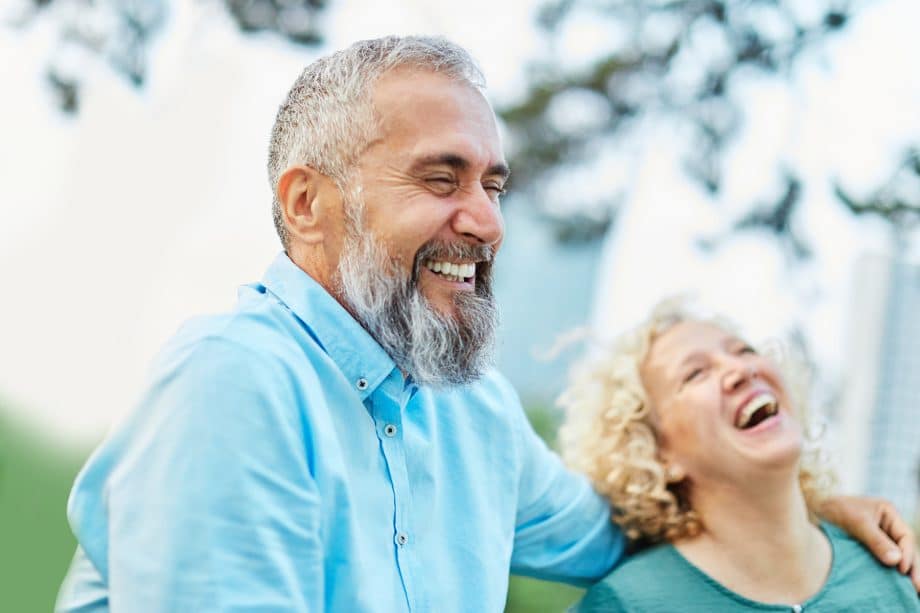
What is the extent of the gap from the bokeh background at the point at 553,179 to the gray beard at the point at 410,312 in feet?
6.24

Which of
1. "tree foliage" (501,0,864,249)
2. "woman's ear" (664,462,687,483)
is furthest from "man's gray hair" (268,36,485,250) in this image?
"tree foliage" (501,0,864,249)

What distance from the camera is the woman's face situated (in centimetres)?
236

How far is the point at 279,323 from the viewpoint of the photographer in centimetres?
172

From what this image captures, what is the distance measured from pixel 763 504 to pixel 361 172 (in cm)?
122

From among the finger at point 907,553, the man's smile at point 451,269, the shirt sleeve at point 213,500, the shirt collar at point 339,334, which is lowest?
the finger at point 907,553

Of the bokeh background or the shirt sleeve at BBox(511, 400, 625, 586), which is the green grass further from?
the shirt sleeve at BBox(511, 400, 625, 586)

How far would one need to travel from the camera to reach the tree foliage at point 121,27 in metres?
3.97

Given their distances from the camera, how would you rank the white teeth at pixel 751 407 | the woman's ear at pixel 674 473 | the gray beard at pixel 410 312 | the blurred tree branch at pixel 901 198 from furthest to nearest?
the blurred tree branch at pixel 901 198, the woman's ear at pixel 674 473, the white teeth at pixel 751 407, the gray beard at pixel 410 312

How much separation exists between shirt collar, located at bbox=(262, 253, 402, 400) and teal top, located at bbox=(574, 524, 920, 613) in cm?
86

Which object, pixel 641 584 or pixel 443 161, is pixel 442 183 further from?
pixel 641 584

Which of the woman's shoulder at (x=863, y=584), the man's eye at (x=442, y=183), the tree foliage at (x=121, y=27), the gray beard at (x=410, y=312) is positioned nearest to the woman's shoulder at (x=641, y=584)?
the woman's shoulder at (x=863, y=584)

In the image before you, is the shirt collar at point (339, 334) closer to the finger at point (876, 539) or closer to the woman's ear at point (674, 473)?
the woman's ear at point (674, 473)

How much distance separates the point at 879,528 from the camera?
2506 millimetres

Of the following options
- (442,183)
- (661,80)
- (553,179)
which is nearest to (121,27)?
(553,179)
